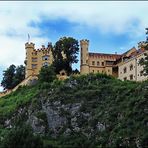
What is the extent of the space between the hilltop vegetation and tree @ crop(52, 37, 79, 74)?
11316mm

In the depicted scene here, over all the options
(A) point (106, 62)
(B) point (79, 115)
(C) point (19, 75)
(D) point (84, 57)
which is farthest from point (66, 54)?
(B) point (79, 115)

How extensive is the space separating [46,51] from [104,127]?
1514 inches

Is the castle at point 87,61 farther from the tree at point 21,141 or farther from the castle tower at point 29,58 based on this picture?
the tree at point 21,141

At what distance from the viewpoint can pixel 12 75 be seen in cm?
13062

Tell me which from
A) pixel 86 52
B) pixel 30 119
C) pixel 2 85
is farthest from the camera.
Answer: pixel 2 85

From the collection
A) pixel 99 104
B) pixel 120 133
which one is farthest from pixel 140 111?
pixel 99 104

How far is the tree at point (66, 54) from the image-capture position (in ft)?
386

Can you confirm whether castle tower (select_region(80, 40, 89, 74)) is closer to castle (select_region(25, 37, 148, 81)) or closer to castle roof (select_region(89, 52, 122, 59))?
castle (select_region(25, 37, 148, 81))

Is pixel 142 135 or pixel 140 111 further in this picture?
pixel 140 111

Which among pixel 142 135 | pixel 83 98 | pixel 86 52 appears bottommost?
pixel 142 135

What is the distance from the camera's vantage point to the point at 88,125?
292ft

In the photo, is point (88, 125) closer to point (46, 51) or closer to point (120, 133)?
point (120, 133)

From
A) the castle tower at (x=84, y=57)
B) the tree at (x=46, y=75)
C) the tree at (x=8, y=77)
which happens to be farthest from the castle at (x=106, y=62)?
the tree at (x=8, y=77)

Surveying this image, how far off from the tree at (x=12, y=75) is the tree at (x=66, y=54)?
13.1m
